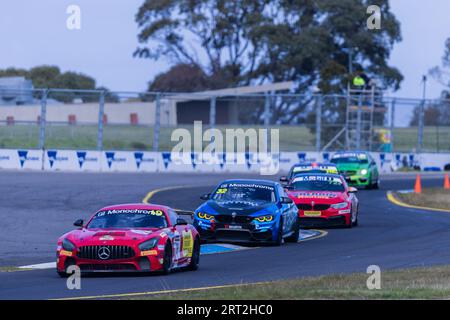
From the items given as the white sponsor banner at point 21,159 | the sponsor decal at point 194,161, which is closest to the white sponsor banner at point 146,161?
the sponsor decal at point 194,161

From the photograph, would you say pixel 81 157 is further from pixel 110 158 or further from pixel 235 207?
pixel 235 207

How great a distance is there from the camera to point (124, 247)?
52.6 ft

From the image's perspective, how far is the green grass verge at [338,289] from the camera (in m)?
12.8

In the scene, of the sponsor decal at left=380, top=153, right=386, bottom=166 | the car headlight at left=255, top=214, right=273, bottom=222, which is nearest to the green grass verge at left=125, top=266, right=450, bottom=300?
the car headlight at left=255, top=214, right=273, bottom=222

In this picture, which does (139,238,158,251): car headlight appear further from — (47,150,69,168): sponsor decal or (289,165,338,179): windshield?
(47,150,69,168): sponsor decal

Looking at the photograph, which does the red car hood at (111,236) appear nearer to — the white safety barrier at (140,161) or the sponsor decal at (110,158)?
the white safety barrier at (140,161)

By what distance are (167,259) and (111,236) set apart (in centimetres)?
92

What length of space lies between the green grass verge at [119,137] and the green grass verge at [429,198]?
9.46 m

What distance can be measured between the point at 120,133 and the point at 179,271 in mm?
28361

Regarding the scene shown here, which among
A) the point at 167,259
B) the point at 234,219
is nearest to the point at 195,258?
the point at 167,259

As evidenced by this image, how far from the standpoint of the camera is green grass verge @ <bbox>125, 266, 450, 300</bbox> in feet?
41.9

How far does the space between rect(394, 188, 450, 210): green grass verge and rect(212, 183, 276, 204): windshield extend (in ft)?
40.2

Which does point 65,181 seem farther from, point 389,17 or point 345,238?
point 389,17

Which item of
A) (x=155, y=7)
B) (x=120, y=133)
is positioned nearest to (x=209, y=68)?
(x=155, y=7)
